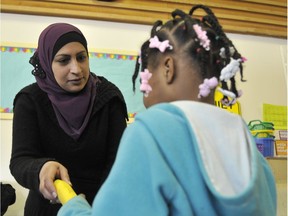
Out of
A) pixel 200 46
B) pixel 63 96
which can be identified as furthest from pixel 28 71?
pixel 200 46

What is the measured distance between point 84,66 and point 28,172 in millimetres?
437

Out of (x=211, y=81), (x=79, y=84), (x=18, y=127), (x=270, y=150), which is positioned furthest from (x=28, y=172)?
(x=270, y=150)

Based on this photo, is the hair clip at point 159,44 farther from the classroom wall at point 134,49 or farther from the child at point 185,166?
the classroom wall at point 134,49

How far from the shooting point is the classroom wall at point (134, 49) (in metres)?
2.08

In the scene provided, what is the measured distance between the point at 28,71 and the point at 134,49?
74 cm

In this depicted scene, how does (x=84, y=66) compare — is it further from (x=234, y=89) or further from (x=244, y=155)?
(x=244, y=155)

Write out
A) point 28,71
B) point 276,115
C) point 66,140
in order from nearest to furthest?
point 66,140
point 28,71
point 276,115

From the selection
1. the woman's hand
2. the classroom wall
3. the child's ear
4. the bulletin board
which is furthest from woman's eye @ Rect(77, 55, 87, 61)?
the classroom wall

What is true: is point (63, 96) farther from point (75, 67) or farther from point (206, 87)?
point (206, 87)

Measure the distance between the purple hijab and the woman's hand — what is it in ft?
0.84

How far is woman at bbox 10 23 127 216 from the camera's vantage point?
3.74 ft

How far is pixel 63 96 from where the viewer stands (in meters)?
1.23

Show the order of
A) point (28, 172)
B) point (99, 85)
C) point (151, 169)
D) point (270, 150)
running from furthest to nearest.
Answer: point (270, 150) → point (99, 85) → point (28, 172) → point (151, 169)

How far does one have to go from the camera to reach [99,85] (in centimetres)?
129
